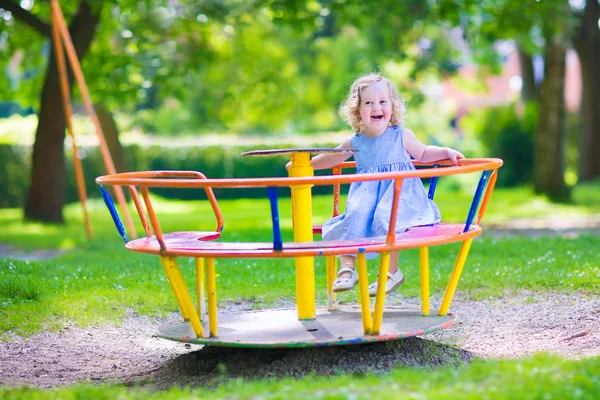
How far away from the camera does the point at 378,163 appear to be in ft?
18.4

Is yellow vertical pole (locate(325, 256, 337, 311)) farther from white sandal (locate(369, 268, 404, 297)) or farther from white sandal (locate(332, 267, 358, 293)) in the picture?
white sandal (locate(332, 267, 358, 293))

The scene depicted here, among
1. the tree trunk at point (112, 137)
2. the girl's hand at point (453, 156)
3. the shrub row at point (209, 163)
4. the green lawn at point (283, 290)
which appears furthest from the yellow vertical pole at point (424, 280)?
the shrub row at point (209, 163)

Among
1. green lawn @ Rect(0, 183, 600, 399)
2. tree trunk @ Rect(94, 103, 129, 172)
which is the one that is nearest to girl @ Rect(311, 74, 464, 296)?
green lawn @ Rect(0, 183, 600, 399)

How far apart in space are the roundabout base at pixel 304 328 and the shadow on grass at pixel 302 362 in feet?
0.44

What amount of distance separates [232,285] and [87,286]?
4.08 ft

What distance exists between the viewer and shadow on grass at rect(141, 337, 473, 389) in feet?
15.6

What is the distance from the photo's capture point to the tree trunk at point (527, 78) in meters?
22.8

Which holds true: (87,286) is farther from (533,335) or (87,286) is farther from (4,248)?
(4,248)

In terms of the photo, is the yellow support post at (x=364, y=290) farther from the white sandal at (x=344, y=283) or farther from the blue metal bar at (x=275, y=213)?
the blue metal bar at (x=275, y=213)

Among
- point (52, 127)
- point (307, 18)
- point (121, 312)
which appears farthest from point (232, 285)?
point (52, 127)

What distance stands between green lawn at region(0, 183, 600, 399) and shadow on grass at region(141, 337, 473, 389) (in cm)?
31

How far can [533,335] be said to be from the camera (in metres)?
5.68

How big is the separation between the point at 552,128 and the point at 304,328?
489 inches

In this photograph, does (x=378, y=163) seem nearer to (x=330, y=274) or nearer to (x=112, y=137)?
(x=330, y=274)
